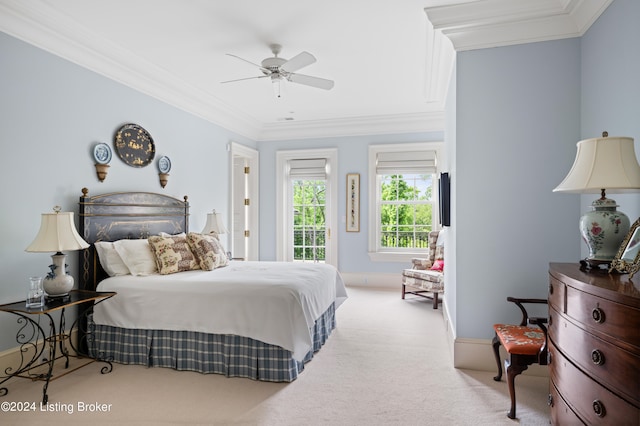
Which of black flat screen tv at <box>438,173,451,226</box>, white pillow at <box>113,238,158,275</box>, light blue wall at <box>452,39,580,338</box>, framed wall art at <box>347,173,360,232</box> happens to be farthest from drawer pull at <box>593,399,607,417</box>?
framed wall art at <box>347,173,360,232</box>

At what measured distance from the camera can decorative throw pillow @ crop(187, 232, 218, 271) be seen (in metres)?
3.65

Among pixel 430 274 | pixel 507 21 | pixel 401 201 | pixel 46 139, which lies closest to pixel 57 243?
pixel 46 139

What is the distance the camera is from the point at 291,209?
673 centimetres

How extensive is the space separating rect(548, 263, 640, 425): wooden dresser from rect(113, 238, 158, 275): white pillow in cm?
318

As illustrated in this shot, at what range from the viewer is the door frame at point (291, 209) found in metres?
6.35

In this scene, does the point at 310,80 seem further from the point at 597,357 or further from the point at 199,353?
the point at 597,357

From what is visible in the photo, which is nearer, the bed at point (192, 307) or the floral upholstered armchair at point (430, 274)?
the bed at point (192, 307)

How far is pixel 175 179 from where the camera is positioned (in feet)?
14.9

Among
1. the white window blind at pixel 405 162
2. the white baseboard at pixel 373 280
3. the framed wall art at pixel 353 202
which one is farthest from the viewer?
the framed wall art at pixel 353 202

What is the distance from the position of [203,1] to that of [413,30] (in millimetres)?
1722

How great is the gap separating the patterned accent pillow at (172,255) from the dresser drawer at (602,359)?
10.1ft

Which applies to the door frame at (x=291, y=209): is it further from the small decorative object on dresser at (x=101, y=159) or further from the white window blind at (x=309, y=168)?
the small decorative object on dresser at (x=101, y=159)

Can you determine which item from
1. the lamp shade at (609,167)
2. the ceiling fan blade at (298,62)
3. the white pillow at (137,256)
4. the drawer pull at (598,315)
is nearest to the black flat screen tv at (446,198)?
the ceiling fan blade at (298,62)

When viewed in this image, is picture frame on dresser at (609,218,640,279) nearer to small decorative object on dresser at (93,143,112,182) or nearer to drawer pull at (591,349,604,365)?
drawer pull at (591,349,604,365)
